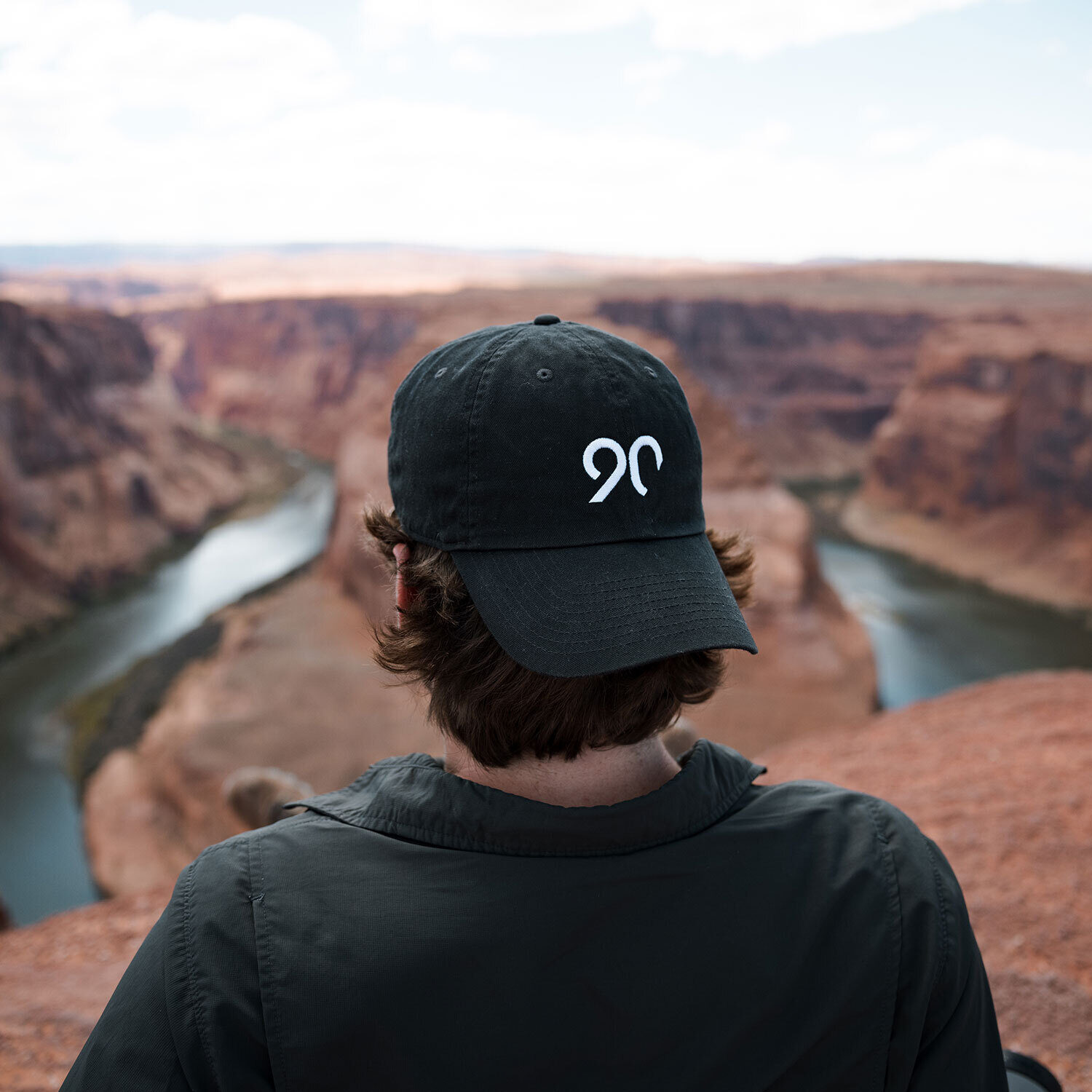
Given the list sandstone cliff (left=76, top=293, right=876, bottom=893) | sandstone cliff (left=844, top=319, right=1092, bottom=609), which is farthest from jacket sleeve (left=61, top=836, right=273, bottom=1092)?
sandstone cliff (left=844, top=319, right=1092, bottom=609)

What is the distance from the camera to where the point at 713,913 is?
1.32 metres

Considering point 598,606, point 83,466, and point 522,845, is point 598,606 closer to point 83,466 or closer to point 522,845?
point 522,845

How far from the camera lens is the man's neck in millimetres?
1455

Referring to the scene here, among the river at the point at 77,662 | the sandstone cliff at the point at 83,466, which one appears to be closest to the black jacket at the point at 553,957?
the river at the point at 77,662

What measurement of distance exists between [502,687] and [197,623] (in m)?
→ 29.6

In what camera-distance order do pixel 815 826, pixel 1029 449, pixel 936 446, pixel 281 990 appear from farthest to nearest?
pixel 936 446 < pixel 1029 449 < pixel 815 826 < pixel 281 990

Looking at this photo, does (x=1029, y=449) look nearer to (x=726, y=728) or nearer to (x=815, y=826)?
(x=726, y=728)

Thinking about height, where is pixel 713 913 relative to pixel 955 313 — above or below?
below

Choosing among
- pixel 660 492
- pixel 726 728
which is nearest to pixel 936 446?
pixel 726 728

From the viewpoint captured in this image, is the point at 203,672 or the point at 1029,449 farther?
the point at 1029,449

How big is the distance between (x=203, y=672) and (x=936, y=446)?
3279 cm

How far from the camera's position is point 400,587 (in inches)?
64.4

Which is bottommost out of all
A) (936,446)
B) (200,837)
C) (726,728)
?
(200,837)

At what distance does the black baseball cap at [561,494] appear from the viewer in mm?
1434
